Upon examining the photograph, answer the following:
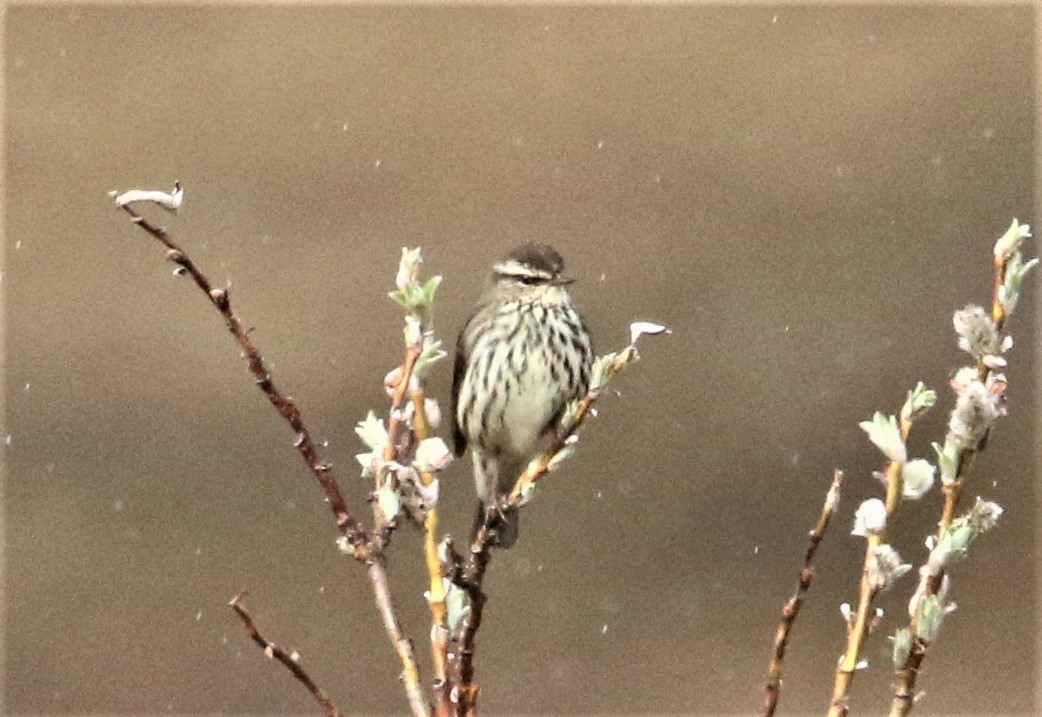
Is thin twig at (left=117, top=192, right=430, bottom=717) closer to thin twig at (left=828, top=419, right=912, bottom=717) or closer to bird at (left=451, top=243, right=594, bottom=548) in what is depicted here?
thin twig at (left=828, top=419, right=912, bottom=717)

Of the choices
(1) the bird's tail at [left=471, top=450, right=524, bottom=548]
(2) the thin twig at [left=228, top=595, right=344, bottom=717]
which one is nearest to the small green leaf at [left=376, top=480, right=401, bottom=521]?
(2) the thin twig at [left=228, top=595, right=344, bottom=717]

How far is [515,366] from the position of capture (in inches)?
214

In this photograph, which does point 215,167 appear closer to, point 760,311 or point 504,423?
point 760,311

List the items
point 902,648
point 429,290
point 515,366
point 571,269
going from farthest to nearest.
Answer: point 571,269 < point 515,366 < point 429,290 < point 902,648

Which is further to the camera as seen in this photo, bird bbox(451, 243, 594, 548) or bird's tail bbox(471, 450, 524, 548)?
bird's tail bbox(471, 450, 524, 548)

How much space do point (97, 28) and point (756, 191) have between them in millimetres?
5603

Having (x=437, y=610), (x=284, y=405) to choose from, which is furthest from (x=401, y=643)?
(x=284, y=405)

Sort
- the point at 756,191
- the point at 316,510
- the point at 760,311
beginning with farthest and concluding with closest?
the point at 756,191 → the point at 760,311 → the point at 316,510

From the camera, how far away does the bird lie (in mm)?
5352

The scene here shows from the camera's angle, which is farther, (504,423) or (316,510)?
(316,510)

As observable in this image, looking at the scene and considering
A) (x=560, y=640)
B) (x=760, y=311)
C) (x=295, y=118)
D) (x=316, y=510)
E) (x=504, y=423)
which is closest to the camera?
(x=504, y=423)

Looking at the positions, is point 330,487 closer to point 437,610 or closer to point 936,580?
point 437,610

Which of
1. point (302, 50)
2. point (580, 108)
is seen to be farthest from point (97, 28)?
point (580, 108)

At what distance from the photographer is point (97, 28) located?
16.1 meters
